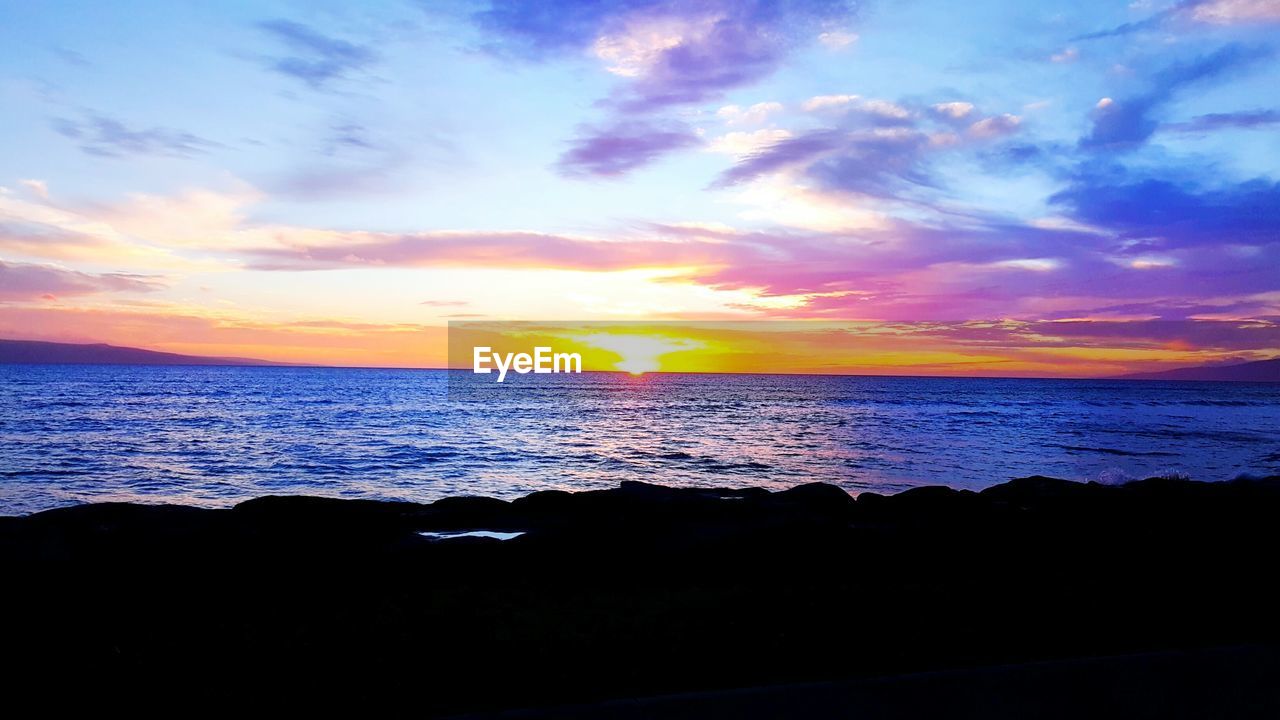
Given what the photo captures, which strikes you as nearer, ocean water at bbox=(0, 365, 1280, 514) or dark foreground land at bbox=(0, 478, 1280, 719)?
dark foreground land at bbox=(0, 478, 1280, 719)

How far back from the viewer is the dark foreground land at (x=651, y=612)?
452 cm

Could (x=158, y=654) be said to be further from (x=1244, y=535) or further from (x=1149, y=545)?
(x=1244, y=535)

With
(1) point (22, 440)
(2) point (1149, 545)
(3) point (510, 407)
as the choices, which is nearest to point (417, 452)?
(1) point (22, 440)

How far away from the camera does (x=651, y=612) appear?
20.3ft

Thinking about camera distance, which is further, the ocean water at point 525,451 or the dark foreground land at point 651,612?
the ocean water at point 525,451

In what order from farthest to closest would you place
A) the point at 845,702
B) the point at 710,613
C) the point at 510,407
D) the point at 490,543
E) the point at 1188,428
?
the point at 510,407 < the point at 1188,428 < the point at 490,543 < the point at 710,613 < the point at 845,702

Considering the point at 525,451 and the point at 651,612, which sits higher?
the point at 651,612

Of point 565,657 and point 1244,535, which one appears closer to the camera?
point 565,657

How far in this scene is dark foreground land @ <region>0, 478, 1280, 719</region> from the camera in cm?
452

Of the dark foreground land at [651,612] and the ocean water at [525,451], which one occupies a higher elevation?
the dark foreground land at [651,612]

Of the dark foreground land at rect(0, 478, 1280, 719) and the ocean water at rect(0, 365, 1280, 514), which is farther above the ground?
the dark foreground land at rect(0, 478, 1280, 719)

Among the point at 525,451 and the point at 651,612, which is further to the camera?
the point at 525,451

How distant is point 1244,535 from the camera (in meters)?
9.89

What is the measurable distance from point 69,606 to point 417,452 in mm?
22937
